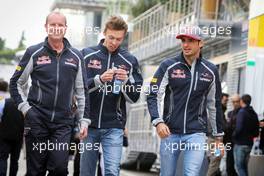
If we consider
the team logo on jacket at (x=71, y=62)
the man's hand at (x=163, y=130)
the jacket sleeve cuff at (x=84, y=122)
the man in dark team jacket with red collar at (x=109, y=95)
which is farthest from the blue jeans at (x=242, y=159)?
the team logo on jacket at (x=71, y=62)

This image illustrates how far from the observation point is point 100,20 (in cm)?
5594

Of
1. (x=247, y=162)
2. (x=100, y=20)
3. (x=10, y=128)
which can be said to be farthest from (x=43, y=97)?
(x=100, y=20)

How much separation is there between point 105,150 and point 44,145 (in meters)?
0.98

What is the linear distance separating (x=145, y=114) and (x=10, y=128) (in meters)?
8.38

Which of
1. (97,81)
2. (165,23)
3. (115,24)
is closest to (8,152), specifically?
(97,81)

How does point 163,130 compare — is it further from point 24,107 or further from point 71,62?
point 24,107

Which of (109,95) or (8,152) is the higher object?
(109,95)

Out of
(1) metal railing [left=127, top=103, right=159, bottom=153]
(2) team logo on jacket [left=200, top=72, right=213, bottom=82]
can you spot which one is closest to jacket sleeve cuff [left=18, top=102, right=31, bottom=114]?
(2) team logo on jacket [left=200, top=72, right=213, bottom=82]

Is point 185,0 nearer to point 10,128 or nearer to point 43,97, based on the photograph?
point 10,128

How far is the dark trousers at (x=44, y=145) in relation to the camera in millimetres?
8484

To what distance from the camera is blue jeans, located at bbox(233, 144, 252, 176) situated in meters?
15.9

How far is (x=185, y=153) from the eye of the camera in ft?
29.6

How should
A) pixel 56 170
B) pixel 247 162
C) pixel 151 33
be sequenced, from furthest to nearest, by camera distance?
pixel 151 33, pixel 247 162, pixel 56 170

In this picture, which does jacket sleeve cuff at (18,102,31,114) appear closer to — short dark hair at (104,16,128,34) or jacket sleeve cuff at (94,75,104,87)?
jacket sleeve cuff at (94,75,104,87)
